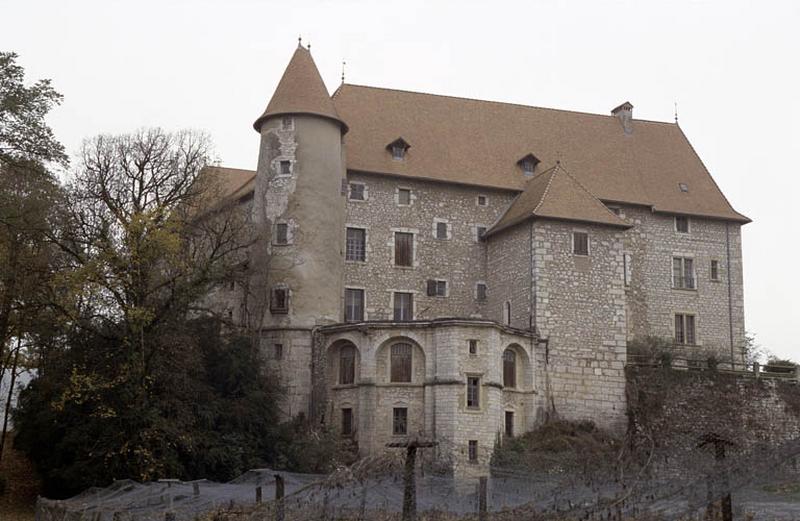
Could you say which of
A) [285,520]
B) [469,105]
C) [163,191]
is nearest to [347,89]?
[469,105]

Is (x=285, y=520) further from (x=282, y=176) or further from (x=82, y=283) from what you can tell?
(x=282, y=176)

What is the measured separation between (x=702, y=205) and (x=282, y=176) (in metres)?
17.4

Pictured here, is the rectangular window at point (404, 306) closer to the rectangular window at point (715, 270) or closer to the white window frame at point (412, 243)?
the white window frame at point (412, 243)

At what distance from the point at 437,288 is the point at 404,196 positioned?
Result: 361 centimetres

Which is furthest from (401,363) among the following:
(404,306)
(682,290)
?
(682,290)

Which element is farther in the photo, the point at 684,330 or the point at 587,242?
the point at 684,330

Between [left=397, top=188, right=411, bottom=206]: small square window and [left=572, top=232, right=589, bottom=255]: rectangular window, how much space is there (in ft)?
21.1

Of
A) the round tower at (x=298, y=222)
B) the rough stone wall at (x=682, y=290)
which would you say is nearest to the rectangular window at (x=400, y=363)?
the round tower at (x=298, y=222)

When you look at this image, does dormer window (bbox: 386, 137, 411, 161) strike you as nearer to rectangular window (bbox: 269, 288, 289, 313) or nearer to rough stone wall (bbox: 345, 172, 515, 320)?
rough stone wall (bbox: 345, 172, 515, 320)

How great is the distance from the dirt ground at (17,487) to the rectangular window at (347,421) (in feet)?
31.7

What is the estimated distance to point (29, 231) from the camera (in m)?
29.7

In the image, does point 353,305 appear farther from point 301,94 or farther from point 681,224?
point 681,224

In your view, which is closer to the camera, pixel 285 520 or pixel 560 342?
pixel 285 520

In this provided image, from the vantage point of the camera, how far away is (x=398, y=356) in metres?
35.8
